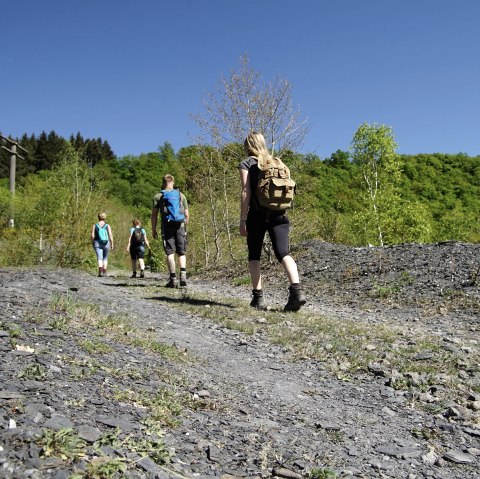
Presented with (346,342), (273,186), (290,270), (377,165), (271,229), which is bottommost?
(346,342)

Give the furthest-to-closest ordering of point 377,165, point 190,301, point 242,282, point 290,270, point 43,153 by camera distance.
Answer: point 43,153 < point 377,165 < point 242,282 < point 190,301 < point 290,270

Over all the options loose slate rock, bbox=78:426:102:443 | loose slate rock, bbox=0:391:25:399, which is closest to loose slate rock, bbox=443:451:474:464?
loose slate rock, bbox=78:426:102:443

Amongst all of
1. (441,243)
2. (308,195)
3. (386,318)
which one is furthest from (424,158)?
(386,318)

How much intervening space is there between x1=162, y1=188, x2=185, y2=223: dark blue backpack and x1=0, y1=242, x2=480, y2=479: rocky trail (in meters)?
→ 2.90

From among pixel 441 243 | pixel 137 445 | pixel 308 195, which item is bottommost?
pixel 137 445

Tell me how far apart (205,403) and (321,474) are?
88 centimetres

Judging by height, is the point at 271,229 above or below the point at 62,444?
above

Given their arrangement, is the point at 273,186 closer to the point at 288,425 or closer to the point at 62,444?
the point at 288,425

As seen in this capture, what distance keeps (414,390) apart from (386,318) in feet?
11.3

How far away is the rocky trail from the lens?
6.43 feet

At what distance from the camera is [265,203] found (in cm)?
584

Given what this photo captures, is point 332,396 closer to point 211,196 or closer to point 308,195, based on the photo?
point 308,195

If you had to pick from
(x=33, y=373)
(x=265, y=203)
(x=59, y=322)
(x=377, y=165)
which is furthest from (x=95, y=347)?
(x=377, y=165)

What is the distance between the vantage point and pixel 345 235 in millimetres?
37469
